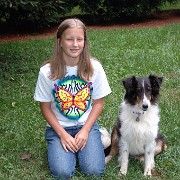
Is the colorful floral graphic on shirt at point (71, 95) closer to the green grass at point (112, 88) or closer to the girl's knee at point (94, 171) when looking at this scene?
the girl's knee at point (94, 171)

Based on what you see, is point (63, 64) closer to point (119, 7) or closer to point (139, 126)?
point (139, 126)

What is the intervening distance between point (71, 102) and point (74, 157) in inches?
23.0

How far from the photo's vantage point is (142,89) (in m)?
3.97

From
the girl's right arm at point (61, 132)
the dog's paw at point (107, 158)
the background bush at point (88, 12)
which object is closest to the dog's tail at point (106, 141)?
the dog's paw at point (107, 158)

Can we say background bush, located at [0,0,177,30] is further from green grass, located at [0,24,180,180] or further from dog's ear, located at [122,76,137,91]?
dog's ear, located at [122,76,137,91]

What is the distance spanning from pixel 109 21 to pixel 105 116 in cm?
1039

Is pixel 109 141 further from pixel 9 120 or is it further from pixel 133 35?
pixel 133 35

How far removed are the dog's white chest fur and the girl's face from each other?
30.6 inches

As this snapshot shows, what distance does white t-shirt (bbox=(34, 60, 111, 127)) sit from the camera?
4.30 m

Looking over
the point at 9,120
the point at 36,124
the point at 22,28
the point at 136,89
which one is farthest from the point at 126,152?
the point at 22,28

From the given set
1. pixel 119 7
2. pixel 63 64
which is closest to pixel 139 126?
pixel 63 64

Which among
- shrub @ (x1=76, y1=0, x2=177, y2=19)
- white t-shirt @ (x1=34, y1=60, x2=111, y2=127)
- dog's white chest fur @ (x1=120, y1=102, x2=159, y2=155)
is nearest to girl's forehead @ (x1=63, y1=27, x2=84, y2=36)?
white t-shirt @ (x1=34, y1=60, x2=111, y2=127)

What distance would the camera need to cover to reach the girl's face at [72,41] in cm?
411

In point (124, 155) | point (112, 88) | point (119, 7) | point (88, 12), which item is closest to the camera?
point (124, 155)
